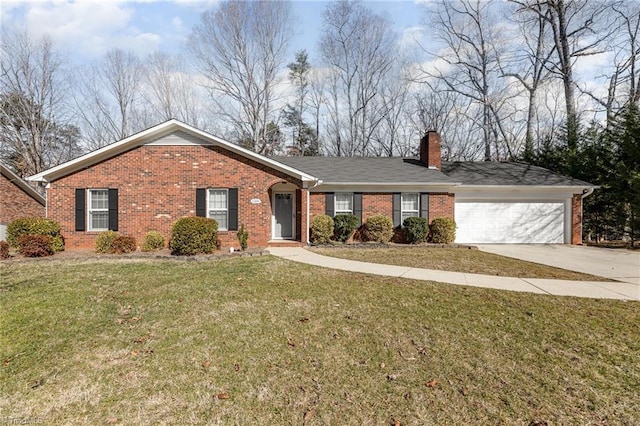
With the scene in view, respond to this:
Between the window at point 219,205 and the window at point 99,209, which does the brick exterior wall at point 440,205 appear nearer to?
the window at point 219,205

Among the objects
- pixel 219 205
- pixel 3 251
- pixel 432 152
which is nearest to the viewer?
pixel 3 251

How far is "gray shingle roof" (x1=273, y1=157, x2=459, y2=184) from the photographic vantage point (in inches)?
572

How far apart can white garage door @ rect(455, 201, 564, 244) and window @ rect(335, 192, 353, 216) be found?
5126mm

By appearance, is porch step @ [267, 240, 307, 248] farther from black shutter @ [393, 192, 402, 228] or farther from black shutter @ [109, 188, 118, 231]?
black shutter @ [109, 188, 118, 231]

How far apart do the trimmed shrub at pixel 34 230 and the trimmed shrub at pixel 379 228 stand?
11.7m

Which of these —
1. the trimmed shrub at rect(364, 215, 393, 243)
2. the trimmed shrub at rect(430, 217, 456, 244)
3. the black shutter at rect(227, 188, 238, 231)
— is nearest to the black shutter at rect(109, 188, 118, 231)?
the black shutter at rect(227, 188, 238, 231)

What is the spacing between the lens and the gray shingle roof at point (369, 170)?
47.7ft

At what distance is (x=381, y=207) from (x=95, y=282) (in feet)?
35.6

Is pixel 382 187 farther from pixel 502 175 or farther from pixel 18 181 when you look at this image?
pixel 18 181

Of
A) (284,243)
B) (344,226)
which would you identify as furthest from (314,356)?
(344,226)

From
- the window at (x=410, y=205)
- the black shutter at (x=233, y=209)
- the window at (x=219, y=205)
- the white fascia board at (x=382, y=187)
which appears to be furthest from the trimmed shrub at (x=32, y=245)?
the window at (x=410, y=205)

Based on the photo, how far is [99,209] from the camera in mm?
12656

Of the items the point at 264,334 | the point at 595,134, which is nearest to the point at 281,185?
the point at 264,334

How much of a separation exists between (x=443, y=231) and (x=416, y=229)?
1.28 m
